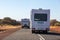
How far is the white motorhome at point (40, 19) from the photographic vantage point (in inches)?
1332

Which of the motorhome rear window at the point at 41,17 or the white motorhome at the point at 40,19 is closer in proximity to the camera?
the white motorhome at the point at 40,19

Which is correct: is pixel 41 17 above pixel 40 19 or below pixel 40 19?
above

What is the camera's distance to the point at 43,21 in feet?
112

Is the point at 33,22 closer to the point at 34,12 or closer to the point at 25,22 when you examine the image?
the point at 34,12

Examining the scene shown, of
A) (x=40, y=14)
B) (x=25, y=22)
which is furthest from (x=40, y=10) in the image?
(x=25, y=22)

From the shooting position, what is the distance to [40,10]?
33.9 metres

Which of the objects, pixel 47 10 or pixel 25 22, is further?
pixel 25 22

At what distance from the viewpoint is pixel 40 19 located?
113ft

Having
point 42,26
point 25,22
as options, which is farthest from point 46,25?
point 25,22

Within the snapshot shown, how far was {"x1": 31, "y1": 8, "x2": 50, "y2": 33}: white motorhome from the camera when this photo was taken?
3384cm

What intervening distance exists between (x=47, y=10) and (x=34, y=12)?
6.46 ft

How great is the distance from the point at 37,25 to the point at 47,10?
2.72m

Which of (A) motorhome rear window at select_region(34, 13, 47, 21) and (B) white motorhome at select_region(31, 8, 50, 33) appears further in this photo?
(A) motorhome rear window at select_region(34, 13, 47, 21)

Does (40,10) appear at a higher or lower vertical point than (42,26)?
higher
